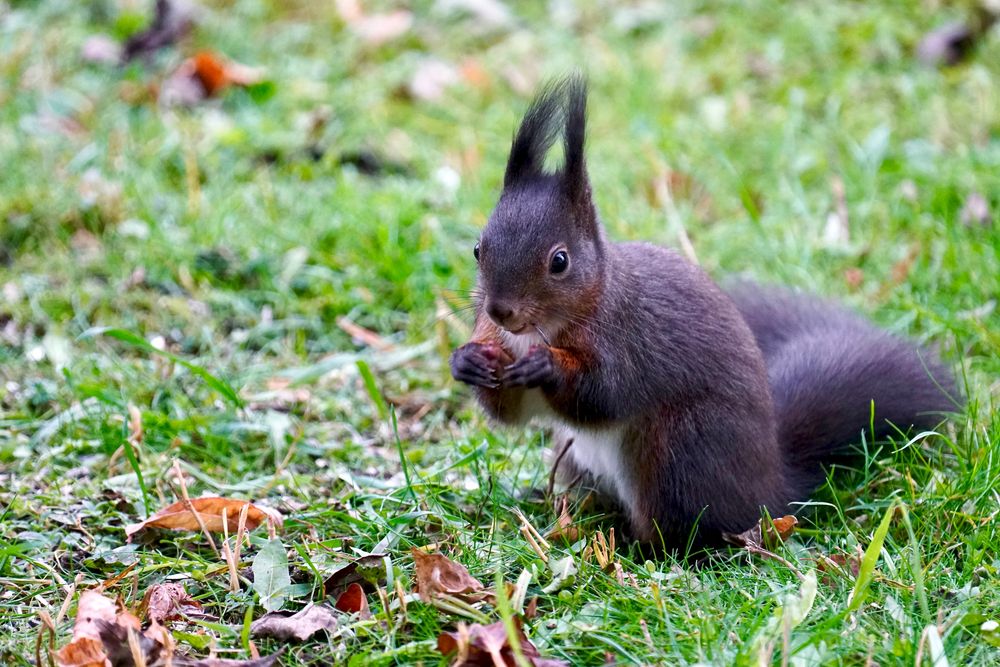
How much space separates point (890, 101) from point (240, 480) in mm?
2986

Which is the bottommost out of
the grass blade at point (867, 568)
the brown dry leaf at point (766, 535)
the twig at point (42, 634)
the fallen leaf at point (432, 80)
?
the brown dry leaf at point (766, 535)

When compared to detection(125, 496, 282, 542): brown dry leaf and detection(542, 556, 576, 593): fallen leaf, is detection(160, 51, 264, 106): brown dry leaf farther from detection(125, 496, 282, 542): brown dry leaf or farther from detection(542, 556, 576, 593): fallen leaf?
detection(542, 556, 576, 593): fallen leaf

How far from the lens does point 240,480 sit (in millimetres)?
2584

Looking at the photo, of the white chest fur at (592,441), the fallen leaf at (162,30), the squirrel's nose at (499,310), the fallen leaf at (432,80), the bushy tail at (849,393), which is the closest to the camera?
the squirrel's nose at (499,310)

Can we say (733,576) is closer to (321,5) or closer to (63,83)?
(63,83)

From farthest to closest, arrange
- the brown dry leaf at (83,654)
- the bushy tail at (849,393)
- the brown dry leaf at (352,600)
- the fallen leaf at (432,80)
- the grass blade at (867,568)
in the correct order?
the fallen leaf at (432,80) → the bushy tail at (849,393) → the brown dry leaf at (352,600) → the grass blade at (867,568) → the brown dry leaf at (83,654)

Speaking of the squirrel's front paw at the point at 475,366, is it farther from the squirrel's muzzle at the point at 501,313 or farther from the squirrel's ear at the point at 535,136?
the squirrel's ear at the point at 535,136

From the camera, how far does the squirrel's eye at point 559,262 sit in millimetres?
2232

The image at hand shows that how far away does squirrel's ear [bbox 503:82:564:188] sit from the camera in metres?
2.24

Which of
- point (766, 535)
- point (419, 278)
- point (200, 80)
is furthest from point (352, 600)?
point (200, 80)

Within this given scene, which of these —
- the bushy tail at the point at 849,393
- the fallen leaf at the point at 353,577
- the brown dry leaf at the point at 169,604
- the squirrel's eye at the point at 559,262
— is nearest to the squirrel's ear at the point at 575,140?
the squirrel's eye at the point at 559,262

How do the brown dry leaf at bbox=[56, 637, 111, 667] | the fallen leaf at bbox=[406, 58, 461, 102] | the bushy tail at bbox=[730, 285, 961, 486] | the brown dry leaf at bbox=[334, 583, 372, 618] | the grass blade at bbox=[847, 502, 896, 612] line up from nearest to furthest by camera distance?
1. the brown dry leaf at bbox=[56, 637, 111, 667]
2. the grass blade at bbox=[847, 502, 896, 612]
3. the brown dry leaf at bbox=[334, 583, 372, 618]
4. the bushy tail at bbox=[730, 285, 961, 486]
5. the fallen leaf at bbox=[406, 58, 461, 102]

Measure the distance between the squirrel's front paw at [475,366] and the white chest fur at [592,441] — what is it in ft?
0.22

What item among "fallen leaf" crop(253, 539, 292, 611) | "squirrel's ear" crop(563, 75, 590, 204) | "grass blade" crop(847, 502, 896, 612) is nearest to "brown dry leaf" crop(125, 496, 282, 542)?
"fallen leaf" crop(253, 539, 292, 611)
